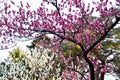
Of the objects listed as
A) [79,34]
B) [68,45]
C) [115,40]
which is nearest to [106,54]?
[115,40]

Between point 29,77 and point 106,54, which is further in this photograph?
point 106,54

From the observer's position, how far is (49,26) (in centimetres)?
751

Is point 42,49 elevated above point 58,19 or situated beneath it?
situated beneath

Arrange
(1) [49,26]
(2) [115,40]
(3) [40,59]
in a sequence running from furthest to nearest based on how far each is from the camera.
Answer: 1. (2) [115,40]
2. (3) [40,59]
3. (1) [49,26]

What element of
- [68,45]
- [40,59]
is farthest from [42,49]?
[68,45]

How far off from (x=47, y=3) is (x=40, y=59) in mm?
2922

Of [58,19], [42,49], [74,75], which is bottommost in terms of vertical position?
[74,75]

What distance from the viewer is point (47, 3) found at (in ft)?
24.6

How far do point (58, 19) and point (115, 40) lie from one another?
10.7 m

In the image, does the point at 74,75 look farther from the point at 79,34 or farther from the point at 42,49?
the point at 79,34

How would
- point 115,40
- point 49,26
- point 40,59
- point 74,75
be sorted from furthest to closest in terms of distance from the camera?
1. point 115,40
2. point 74,75
3. point 40,59
4. point 49,26

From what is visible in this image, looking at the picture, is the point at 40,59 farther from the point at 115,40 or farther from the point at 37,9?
the point at 115,40

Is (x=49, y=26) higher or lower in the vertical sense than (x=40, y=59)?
higher

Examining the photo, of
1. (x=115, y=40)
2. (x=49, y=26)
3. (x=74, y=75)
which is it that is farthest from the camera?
(x=115, y=40)
